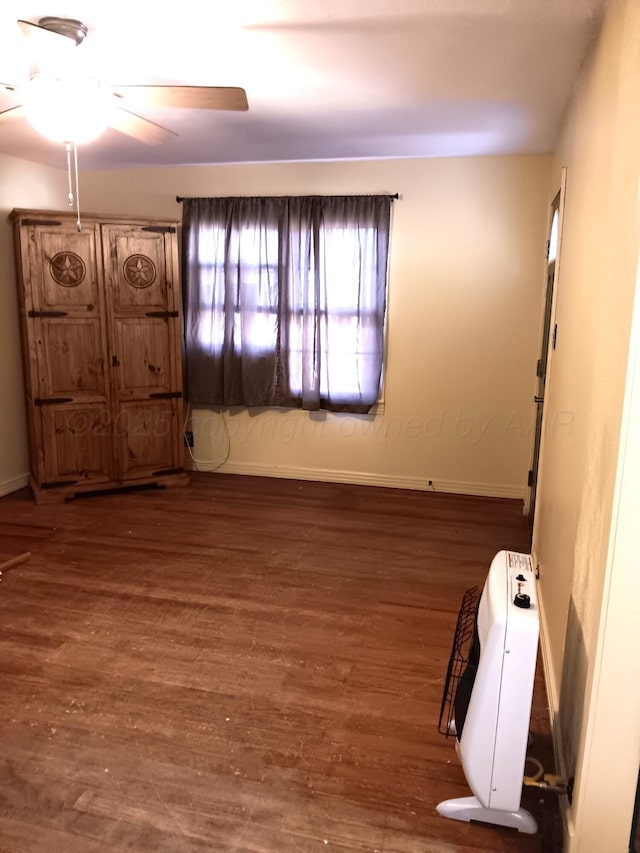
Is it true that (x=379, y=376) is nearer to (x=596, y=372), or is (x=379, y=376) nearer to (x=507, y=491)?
(x=507, y=491)

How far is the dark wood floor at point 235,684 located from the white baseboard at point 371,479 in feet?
1.90

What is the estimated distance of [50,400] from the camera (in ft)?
14.6

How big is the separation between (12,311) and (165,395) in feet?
4.27

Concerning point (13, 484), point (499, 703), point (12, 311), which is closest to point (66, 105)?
point (499, 703)

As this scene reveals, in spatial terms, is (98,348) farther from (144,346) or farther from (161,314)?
(161,314)

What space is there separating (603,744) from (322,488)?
353 cm

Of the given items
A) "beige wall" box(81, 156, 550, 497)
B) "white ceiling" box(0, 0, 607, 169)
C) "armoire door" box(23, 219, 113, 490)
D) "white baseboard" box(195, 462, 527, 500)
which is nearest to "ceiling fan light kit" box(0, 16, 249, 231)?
"white ceiling" box(0, 0, 607, 169)

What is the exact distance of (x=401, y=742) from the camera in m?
2.13

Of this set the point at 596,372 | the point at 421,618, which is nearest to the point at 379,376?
the point at 421,618

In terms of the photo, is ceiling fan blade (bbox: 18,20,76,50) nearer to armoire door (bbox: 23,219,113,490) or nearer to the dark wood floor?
armoire door (bbox: 23,219,113,490)

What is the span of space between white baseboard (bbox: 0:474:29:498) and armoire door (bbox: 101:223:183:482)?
844 millimetres

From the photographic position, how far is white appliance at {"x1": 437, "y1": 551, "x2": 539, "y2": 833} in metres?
1.64

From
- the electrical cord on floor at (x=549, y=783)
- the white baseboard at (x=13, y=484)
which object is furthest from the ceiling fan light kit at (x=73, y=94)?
the white baseboard at (x=13, y=484)

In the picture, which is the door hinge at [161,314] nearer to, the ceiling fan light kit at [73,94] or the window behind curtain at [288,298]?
the window behind curtain at [288,298]
